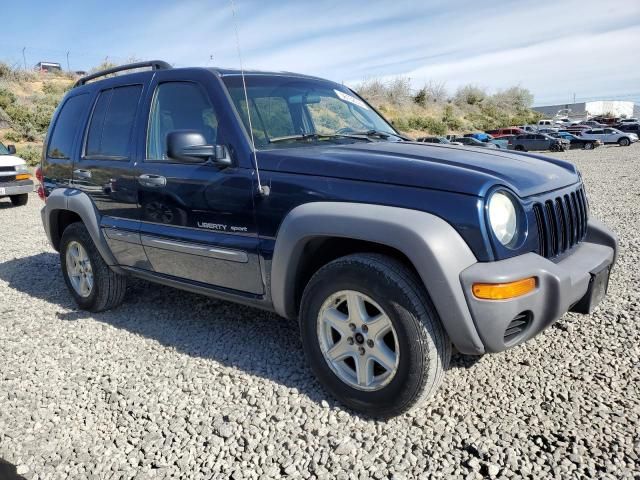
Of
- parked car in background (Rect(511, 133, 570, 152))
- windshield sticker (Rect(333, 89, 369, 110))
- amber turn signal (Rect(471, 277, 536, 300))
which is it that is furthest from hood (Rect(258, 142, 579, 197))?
parked car in background (Rect(511, 133, 570, 152))

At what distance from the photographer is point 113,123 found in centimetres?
423

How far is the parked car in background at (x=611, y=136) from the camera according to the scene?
3375 cm

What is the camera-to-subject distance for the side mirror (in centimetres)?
310

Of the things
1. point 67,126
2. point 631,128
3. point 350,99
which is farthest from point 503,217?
point 631,128

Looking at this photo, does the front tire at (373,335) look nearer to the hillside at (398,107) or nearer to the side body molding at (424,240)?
the side body molding at (424,240)

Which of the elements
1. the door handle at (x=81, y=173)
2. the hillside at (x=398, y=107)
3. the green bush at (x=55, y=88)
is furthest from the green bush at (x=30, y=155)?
the door handle at (x=81, y=173)

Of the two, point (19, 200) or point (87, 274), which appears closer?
point (87, 274)

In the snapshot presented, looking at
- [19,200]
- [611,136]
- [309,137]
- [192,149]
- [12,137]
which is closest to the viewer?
[192,149]

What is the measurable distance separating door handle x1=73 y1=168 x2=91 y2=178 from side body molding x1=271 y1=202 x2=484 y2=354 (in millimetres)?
2423

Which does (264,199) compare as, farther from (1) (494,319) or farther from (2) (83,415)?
(2) (83,415)

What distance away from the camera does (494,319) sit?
242 centimetres

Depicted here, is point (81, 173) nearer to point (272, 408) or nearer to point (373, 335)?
point (272, 408)

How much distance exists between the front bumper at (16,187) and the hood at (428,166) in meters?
11.0

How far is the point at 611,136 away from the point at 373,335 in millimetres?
37273
